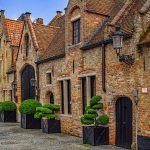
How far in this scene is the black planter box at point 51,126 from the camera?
65.6ft

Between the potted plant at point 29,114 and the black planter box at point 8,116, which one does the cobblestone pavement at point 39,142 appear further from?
the black planter box at point 8,116

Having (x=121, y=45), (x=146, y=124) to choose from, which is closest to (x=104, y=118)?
(x=146, y=124)

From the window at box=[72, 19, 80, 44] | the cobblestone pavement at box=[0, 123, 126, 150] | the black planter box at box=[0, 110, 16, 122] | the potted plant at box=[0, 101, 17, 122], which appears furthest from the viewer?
the black planter box at box=[0, 110, 16, 122]

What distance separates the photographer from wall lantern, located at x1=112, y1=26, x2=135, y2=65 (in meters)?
13.6

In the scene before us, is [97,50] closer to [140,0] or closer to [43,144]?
[140,0]

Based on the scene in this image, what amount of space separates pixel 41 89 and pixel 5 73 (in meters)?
8.49

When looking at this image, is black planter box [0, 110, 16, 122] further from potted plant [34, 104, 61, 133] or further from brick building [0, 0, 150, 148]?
potted plant [34, 104, 61, 133]

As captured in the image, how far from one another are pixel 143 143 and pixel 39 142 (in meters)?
5.66

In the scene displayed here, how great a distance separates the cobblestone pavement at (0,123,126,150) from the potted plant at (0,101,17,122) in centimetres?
757

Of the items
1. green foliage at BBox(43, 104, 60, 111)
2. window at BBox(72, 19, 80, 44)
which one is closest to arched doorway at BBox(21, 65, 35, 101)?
green foliage at BBox(43, 104, 60, 111)

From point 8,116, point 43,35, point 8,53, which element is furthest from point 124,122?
point 8,53

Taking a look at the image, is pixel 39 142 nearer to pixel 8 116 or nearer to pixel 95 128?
pixel 95 128

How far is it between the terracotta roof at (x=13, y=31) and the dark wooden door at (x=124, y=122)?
57.2ft

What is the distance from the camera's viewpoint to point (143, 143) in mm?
12961
